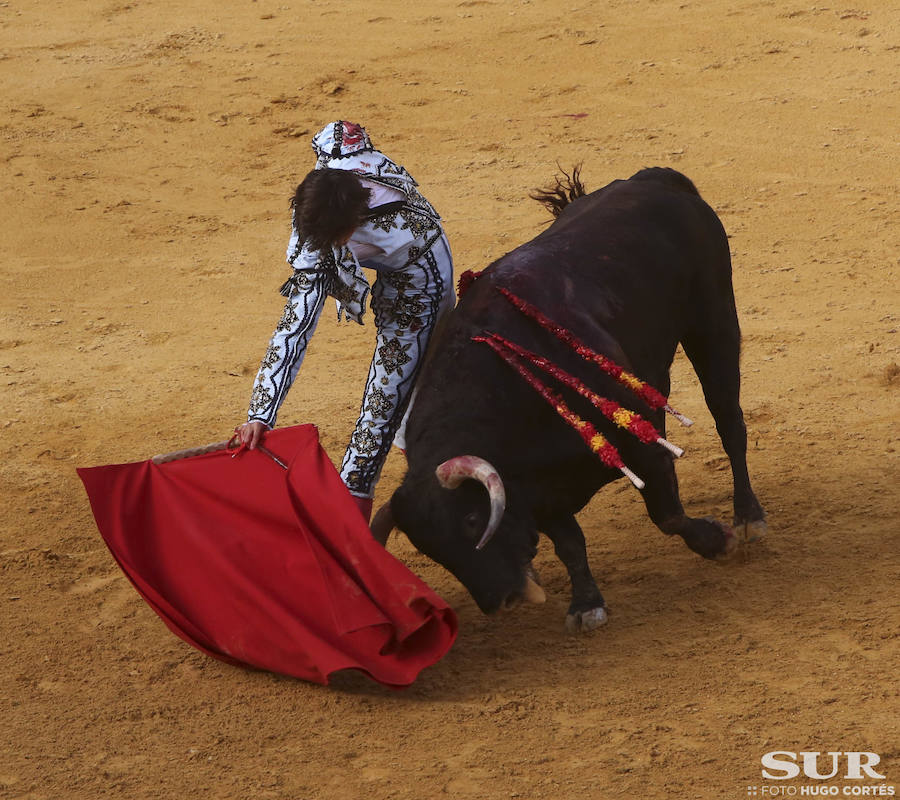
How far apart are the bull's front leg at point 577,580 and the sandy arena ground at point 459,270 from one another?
6 centimetres

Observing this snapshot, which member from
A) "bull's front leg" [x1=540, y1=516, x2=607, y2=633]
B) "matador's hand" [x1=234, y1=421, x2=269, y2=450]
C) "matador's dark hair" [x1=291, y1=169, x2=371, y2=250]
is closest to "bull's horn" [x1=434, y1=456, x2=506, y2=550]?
"bull's front leg" [x1=540, y1=516, x2=607, y2=633]

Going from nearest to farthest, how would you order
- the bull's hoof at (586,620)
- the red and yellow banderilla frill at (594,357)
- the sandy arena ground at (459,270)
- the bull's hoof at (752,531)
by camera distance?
the sandy arena ground at (459,270) → the red and yellow banderilla frill at (594,357) → the bull's hoof at (586,620) → the bull's hoof at (752,531)

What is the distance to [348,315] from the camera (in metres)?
4.01

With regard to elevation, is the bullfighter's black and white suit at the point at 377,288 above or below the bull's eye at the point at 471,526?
above

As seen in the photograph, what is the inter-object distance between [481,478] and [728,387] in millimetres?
1406

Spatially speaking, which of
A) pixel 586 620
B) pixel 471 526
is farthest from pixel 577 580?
pixel 471 526

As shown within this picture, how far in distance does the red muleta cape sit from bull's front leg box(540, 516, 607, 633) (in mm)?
480

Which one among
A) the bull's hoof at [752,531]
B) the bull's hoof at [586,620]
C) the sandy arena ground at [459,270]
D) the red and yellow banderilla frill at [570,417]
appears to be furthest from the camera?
the bull's hoof at [752,531]

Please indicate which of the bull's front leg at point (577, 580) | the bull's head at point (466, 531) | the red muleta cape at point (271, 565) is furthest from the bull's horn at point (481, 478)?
the bull's front leg at point (577, 580)

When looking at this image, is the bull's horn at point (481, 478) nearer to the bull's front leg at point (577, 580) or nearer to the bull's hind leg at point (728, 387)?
the bull's front leg at point (577, 580)

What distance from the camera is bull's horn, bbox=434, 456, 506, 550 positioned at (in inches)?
142

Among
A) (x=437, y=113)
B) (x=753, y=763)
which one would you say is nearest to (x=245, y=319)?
(x=437, y=113)

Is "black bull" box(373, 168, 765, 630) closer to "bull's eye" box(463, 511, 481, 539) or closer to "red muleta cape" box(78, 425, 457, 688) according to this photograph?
"bull's eye" box(463, 511, 481, 539)

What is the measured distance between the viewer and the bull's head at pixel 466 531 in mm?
3762
